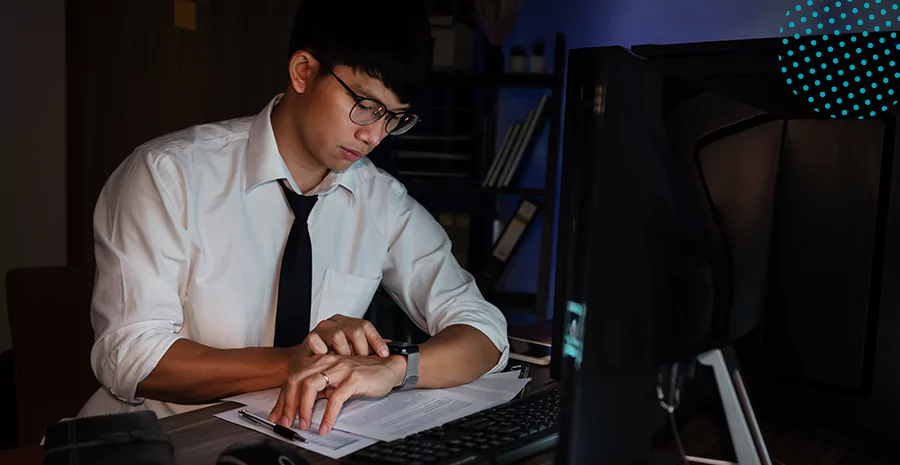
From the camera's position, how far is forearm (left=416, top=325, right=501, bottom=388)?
3.90 ft

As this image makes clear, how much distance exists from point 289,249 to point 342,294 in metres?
0.22

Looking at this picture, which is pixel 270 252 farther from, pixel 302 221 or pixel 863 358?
pixel 863 358

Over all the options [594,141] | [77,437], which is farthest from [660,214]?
[77,437]

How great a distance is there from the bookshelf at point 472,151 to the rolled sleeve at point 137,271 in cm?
159

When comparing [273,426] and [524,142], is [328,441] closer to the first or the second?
[273,426]

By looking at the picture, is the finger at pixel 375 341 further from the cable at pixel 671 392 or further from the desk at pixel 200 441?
the cable at pixel 671 392

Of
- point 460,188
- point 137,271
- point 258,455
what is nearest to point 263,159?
point 137,271

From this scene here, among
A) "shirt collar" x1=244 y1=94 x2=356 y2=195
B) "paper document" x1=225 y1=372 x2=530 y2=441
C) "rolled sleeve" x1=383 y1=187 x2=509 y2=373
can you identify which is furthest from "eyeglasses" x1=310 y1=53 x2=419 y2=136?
"paper document" x1=225 y1=372 x2=530 y2=441

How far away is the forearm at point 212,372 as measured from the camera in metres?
1.14

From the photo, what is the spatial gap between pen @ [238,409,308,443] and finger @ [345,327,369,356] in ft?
0.62

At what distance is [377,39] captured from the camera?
1.36 metres

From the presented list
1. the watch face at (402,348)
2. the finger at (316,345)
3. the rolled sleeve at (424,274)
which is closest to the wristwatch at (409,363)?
the watch face at (402,348)

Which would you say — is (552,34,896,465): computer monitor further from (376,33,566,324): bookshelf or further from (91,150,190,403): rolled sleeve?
(376,33,566,324): bookshelf

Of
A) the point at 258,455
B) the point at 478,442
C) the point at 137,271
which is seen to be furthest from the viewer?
the point at 137,271
